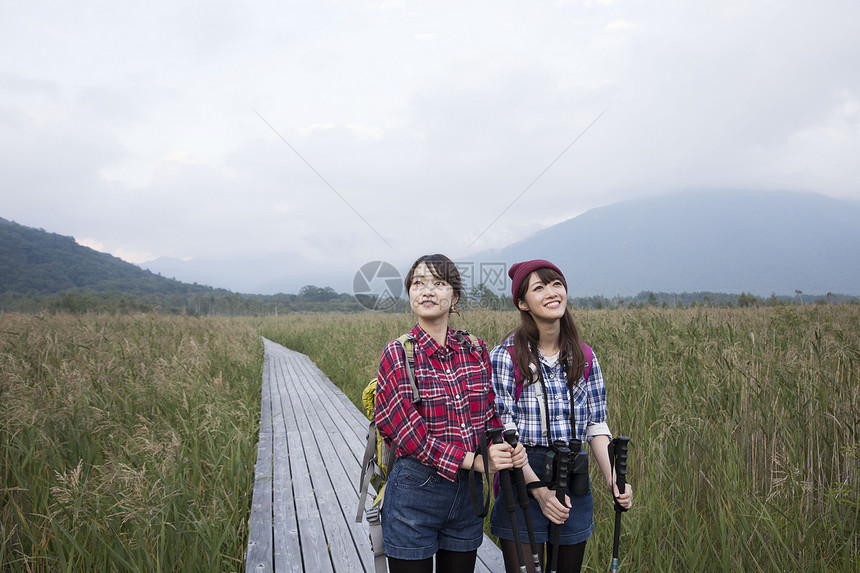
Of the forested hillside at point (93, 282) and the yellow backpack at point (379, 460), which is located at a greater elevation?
the forested hillside at point (93, 282)

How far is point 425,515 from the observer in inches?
56.3

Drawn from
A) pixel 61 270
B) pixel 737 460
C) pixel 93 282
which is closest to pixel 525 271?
pixel 737 460

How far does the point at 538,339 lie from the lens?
5.20 feet

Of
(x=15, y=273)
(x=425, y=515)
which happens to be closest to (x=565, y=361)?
(x=425, y=515)

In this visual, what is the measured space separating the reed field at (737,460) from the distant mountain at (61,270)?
55.9 metres

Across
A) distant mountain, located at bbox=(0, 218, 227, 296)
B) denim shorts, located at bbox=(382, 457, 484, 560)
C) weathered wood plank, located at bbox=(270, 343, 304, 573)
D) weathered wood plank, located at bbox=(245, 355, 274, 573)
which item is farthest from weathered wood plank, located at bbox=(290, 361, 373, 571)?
distant mountain, located at bbox=(0, 218, 227, 296)

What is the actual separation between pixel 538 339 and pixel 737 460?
1638mm

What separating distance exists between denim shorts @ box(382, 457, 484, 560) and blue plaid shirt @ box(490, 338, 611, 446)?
25 centimetres

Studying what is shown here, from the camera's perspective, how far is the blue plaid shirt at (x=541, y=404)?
1.46 metres

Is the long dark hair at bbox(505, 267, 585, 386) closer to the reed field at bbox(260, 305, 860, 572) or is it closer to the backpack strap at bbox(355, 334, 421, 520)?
the backpack strap at bbox(355, 334, 421, 520)

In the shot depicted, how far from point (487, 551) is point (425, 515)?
50.4 inches

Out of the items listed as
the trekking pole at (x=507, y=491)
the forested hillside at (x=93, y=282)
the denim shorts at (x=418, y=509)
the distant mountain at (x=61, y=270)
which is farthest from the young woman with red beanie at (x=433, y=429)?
the distant mountain at (x=61, y=270)

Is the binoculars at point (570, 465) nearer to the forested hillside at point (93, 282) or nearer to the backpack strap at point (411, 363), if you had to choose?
the backpack strap at point (411, 363)

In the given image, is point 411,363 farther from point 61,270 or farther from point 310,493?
point 61,270
